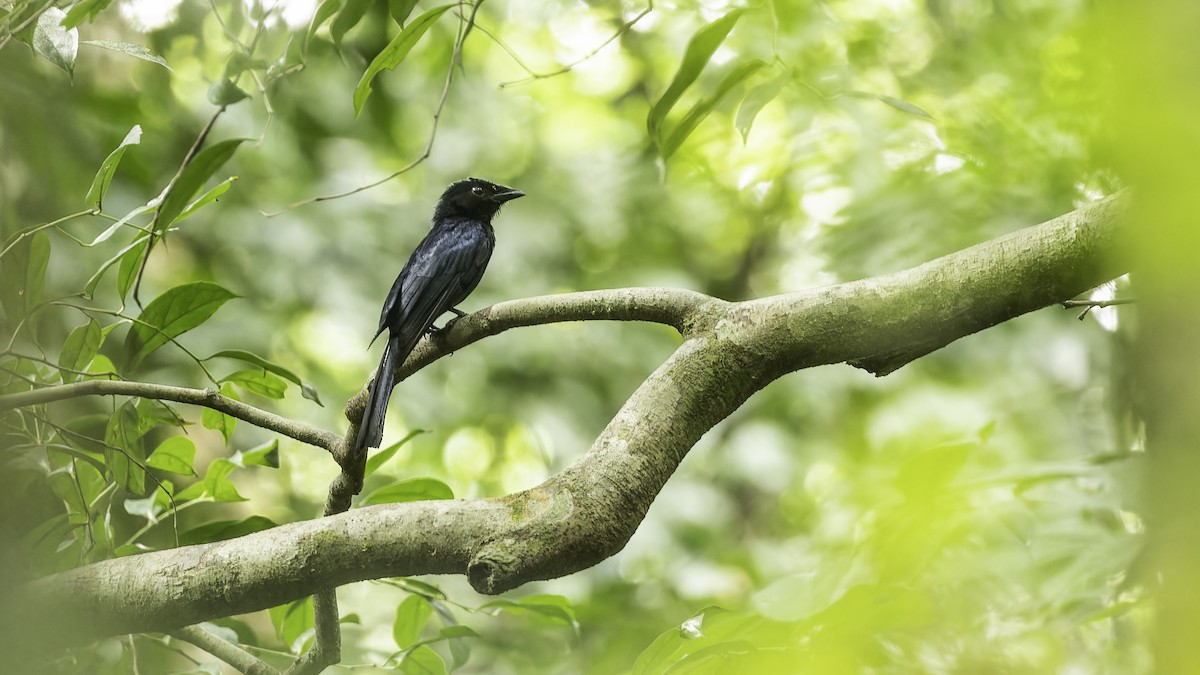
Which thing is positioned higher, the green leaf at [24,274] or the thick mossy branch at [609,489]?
the green leaf at [24,274]

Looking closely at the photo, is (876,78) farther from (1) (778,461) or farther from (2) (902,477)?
(2) (902,477)

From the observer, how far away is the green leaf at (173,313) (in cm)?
195

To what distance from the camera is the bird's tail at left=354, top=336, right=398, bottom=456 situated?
1994mm

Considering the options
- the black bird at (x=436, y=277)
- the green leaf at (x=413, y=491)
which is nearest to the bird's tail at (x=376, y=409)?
the black bird at (x=436, y=277)

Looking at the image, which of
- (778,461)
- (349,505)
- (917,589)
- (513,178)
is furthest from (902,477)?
(513,178)

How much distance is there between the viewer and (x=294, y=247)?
170 inches

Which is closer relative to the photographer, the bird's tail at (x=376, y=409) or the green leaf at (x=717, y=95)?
the green leaf at (x=717, y=95)

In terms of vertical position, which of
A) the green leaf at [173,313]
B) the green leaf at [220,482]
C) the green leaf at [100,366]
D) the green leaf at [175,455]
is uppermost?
the green leaf at [173,313]

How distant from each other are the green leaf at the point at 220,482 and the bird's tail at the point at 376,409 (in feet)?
1.19

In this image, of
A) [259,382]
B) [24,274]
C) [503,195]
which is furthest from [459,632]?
[503,195]

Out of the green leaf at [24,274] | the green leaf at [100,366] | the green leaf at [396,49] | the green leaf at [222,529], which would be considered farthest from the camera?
the green leaf at [222,529]

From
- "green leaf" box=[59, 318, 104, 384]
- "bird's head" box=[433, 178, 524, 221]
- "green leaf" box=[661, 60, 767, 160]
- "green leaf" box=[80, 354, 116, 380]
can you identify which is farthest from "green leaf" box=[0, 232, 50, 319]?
"bird's head" box=[433, 178, 524, 221]

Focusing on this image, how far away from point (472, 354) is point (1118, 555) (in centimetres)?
390

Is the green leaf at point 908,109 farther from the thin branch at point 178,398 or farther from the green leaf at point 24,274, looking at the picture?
the green leaf at point 24,274
